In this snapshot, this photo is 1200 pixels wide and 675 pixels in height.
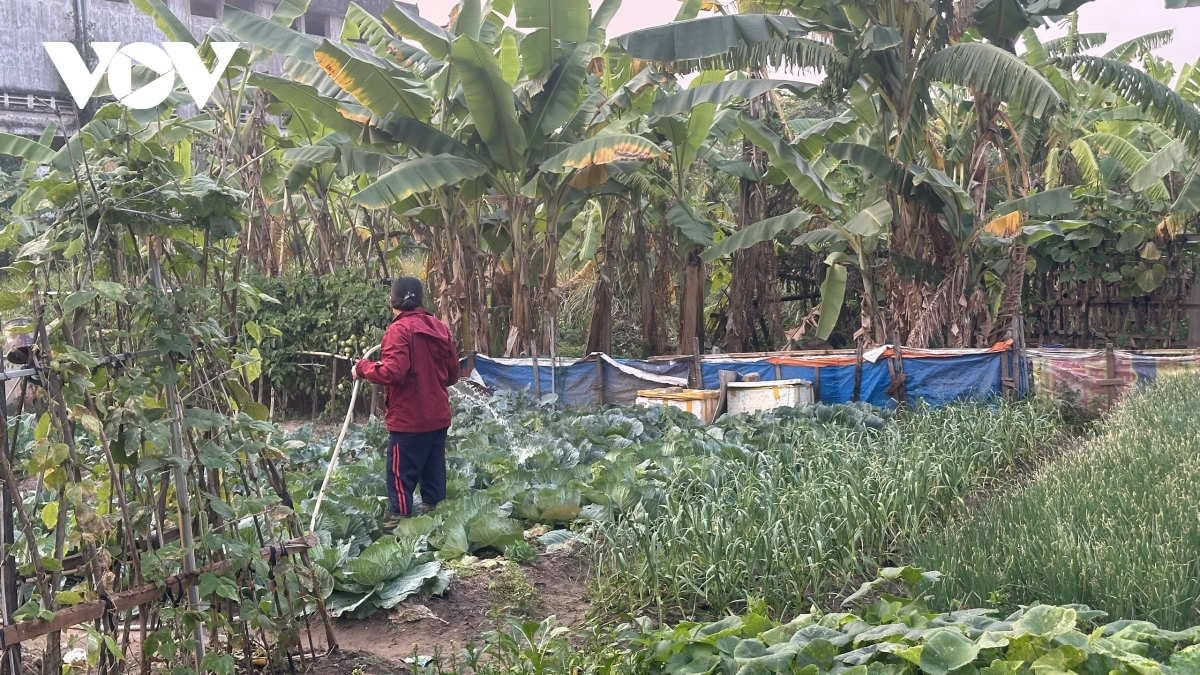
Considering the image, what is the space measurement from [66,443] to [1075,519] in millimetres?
4021

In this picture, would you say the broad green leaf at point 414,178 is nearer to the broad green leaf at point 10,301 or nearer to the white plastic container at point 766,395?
the white plastic container at point 766,395

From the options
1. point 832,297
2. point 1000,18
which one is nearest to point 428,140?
point 832,297

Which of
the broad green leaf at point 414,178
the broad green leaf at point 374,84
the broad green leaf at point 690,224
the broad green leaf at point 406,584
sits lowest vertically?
the broad green leaf at point 406,584

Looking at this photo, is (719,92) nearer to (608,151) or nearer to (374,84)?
(608,151)

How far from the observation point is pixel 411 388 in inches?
242

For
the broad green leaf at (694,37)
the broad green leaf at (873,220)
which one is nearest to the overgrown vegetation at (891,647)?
the broad green leaf at (694,37)

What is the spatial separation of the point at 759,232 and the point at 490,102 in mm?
3540

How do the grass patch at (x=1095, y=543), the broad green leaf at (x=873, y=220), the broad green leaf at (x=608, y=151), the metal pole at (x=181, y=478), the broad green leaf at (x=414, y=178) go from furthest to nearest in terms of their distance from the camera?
the broad green leaf at (x=873, y=220) → the broad green leaf at (x=414, y=178) → the broad green leaf at (x=608, y=151) → the grass patch at (x=1095, y=543) → the metal pole at (x=181, y=478)

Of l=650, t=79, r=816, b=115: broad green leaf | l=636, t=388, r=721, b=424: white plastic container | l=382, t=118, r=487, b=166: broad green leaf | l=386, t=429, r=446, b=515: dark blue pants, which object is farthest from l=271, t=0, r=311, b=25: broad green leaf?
l=386, t=429, r=446, b=515: dark blue pants

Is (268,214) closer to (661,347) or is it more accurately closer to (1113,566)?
(661,347)

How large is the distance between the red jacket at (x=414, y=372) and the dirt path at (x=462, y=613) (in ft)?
3.94

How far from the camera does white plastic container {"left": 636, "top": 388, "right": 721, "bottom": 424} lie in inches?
396

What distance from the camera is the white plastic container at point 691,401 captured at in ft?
33.0

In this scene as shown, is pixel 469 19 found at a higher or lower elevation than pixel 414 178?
higher
